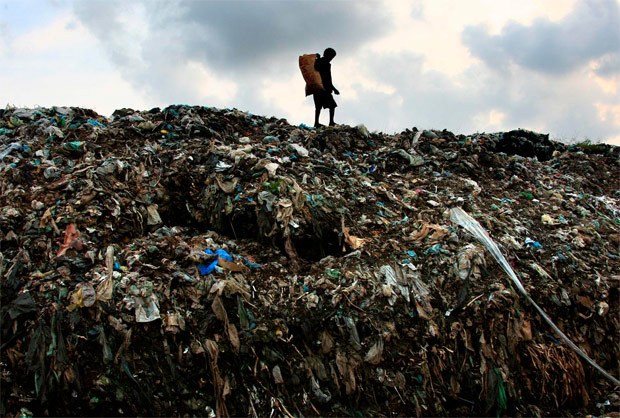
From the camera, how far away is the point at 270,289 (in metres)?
3.89

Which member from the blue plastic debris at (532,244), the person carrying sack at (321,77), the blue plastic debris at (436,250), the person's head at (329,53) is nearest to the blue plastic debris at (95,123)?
the person carrying sack at (321,77)

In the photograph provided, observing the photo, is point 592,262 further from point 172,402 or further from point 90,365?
point 90,365

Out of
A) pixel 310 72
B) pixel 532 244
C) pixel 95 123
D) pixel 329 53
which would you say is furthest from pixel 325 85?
pixel 532 244

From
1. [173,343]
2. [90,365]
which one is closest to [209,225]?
[173,343]

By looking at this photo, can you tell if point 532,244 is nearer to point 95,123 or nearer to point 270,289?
point 270,289

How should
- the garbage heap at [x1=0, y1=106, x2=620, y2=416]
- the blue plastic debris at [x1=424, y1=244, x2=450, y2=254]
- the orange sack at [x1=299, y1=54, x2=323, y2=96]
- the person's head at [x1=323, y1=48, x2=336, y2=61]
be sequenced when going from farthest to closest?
the person's head at [x1=323, y1=48, x2=336, y2=61] → the orange sack at [x1=299, y1=54, x2=323, y2=96] → the blue plastic debris at [x1=424, y1=244, x2=450, y2=254] → the garbage heap at [x1=0, y1=106, x2=620, y2=416]

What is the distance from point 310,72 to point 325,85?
343mm

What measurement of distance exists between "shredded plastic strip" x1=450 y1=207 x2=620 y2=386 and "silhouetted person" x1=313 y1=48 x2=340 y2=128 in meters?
3.44

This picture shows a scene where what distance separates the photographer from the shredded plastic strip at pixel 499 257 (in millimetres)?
3814

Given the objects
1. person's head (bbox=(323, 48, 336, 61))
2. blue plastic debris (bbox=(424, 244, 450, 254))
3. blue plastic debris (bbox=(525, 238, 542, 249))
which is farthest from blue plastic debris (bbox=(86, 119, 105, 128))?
blue plastic debris (bbox=(525, 238, 542, 249))

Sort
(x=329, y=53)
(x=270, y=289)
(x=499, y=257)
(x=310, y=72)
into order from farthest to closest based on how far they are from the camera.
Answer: (x=329, y=53)
(x=310, y=72)
(x=499, y=257)
(x=270, y=289)

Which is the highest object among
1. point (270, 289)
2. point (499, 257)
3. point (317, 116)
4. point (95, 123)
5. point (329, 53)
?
point (329, 53)

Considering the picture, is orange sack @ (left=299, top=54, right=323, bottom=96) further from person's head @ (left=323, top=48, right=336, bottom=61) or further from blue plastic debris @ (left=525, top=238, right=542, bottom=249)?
blue plastic debris @ (left=525, top=238, right=542, bottom=249)

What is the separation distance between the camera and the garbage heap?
325cm
